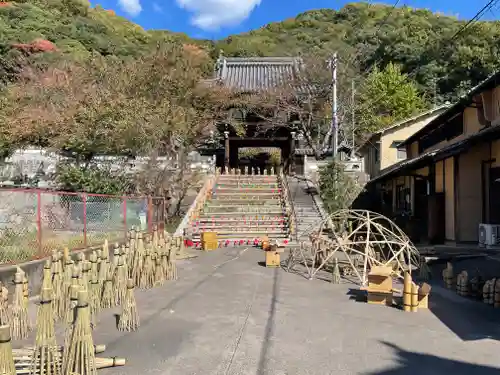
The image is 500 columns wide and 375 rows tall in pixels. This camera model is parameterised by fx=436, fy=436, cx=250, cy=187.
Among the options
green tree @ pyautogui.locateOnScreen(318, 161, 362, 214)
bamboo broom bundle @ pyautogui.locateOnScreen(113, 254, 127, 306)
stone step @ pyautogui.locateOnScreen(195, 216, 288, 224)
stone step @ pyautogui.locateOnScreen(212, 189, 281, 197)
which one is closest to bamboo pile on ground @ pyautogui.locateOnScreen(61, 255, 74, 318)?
bamboo broom bundle @ pyautogui.locateOnScreen(113, 254, 127, 306)

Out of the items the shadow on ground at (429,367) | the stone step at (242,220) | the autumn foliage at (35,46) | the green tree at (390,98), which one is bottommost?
the shadow on ground at (429,367)

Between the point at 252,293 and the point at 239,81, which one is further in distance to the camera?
the point at 239,81

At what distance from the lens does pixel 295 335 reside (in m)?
6.10

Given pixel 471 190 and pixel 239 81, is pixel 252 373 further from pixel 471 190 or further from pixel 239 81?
pixel 239 81

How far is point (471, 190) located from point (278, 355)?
10.2 metres

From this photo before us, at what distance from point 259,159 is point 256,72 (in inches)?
462

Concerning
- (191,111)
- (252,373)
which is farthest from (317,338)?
(191,111)

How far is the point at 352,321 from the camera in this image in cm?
688

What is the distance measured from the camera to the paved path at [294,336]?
4965mm

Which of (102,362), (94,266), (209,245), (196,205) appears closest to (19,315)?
(94,266)

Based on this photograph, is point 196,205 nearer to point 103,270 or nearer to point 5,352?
point 103,270

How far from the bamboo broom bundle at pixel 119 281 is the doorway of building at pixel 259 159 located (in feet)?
96.8

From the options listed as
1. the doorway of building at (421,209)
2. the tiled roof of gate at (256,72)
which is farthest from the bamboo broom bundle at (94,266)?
the tiled roof of gate at (256,72)

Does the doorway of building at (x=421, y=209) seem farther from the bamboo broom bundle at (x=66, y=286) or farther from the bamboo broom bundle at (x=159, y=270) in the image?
the bamboo broom bundle at (x=66, y=286)
